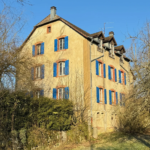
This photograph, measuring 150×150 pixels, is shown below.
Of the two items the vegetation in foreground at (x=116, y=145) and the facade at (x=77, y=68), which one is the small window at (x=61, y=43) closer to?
the facade at (x=77, y=68)

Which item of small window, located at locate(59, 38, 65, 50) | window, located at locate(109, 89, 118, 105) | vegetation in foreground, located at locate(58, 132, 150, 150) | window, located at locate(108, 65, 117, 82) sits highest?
small window, located at locate(59, 38, 65, 50)

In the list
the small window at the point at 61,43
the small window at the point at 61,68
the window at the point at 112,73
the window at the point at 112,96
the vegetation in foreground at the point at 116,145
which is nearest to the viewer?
the vegetation in foreground at the point at 116,145

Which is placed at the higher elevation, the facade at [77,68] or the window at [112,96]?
the facade at [77,68]

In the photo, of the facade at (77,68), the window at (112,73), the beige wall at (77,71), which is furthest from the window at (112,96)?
the window at (112,73)

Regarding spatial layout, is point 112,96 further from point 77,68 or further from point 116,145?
point 116,145

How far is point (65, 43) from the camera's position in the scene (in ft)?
64.7

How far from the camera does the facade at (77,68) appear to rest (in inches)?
708

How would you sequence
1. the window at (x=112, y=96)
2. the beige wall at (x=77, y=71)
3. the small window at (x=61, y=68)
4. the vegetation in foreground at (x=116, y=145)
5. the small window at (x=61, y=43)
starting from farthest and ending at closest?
1. the window at (x=112, y=96)
2. the small window at (x=61, y=43)
3. the small window at (x=61, y=68)
4. the beige wall at (x=77, y=71)
5. the vegetation in foreground at (x=116, y=145)

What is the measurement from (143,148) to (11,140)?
7.31 meters

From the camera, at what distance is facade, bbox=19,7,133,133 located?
59.0 feet

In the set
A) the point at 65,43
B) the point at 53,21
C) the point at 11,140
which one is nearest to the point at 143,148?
the point at 11,140

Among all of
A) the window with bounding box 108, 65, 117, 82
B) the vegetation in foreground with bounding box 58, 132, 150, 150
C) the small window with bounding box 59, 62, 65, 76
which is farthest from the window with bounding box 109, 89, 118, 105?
the vegetation in foreground with bounding box 58, 132, 150, 150

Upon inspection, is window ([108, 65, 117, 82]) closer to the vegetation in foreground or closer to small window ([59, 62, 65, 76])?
small window ([59, 62, 65, 76])

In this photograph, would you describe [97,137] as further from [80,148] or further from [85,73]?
[85,73]
